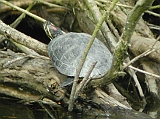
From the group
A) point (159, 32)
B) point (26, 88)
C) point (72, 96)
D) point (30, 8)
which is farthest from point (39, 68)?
point (159, 32)

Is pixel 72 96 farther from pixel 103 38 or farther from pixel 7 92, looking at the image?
pixel 103 38

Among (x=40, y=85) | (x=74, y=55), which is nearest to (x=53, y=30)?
(x=74, y=55)

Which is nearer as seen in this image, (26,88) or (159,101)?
(26,88)

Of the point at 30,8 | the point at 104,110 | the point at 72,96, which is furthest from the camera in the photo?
the point at 30,8

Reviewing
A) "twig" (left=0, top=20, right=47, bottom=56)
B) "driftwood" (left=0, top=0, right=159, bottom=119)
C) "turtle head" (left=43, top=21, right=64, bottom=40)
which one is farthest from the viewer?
"turtle head" (left=43, top=21, right=64, bottom=40)

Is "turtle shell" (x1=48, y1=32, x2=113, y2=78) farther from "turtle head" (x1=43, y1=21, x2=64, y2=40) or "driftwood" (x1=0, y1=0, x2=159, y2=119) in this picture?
"turtle head" (x1=43, y1=21, x2=64, y2=40)

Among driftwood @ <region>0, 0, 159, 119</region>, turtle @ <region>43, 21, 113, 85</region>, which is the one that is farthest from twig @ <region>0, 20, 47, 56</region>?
turtle @ <region>43, 21, 113, 85</region>

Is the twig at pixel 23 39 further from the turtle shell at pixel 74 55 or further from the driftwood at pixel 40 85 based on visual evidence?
the turtle shell at pixel 74 55

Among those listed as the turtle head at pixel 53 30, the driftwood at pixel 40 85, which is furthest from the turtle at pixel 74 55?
the turtle head at pixel 53 30
